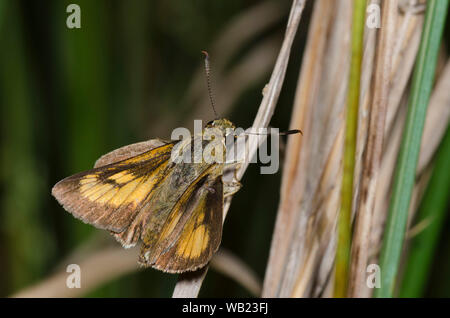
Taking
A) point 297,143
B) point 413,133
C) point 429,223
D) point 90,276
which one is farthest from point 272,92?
point 90,276

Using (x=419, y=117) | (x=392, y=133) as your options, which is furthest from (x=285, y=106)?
(x=419, y=117)

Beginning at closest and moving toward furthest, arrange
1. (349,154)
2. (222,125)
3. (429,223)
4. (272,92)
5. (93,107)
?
(349,154), (272,92), (429,223), (222,125), (93,107)

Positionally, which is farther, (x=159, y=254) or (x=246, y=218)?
(x=246, y=218)

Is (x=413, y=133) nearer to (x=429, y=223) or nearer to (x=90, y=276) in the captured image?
(x=429, y=223)

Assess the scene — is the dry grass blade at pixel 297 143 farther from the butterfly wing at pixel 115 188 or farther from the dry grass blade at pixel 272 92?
the butterfly wing at pixel 115 188
